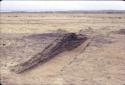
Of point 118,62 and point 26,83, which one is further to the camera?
point 118,62

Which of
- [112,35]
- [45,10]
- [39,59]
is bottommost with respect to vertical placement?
[45,10]

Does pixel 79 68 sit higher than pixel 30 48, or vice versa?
pixel 79 68

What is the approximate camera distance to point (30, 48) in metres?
13.6

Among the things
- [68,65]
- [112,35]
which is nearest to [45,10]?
[112,35]

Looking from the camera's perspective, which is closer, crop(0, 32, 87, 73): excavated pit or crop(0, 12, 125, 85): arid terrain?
crop(0, 12, 125, 85): arid terrain

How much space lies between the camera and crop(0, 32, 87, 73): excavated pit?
11.0m

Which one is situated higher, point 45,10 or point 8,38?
point 8,38

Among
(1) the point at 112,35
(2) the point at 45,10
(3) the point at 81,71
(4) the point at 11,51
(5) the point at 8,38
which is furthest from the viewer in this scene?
(2) the point at 45,10

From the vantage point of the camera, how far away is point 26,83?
873cm

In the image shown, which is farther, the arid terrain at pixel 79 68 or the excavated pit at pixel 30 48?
the excavated pit at pixel 30 48

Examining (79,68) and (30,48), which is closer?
(79,68)

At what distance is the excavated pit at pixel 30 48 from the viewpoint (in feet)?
36.1

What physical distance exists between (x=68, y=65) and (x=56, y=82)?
83.3 inches

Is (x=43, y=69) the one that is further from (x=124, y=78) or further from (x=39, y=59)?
(x=124, y=78)
